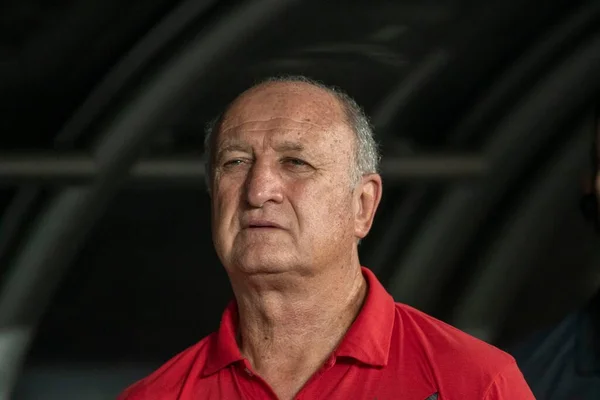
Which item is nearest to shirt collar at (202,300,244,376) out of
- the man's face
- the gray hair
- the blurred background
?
the man's face

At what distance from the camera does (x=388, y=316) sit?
79.1 inches

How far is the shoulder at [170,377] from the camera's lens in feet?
6.70

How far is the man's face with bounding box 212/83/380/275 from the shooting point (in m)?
1.94

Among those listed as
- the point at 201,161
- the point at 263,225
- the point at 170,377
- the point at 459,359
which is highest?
the point at 201,161

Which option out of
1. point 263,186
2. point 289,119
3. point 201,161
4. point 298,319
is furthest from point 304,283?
point 201,161

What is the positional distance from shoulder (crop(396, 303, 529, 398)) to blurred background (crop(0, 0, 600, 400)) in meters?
1.23

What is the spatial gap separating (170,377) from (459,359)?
1.70ft

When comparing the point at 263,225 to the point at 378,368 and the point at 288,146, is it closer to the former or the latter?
the point at 288,146

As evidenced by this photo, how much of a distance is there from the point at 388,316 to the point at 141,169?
4.26 feet

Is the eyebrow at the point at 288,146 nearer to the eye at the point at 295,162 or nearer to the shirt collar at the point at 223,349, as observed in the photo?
the eye at the point at 295,162

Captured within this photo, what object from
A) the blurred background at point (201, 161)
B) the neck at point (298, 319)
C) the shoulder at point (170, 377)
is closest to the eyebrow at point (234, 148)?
the neck at point (298, 319)

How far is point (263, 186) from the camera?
1.95 metres

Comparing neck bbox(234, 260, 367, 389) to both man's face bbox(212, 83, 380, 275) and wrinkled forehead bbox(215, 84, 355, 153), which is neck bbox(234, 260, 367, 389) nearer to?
man's face bbox(212, 83, 380, 275)

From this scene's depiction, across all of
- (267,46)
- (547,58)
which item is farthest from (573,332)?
(267,46)
